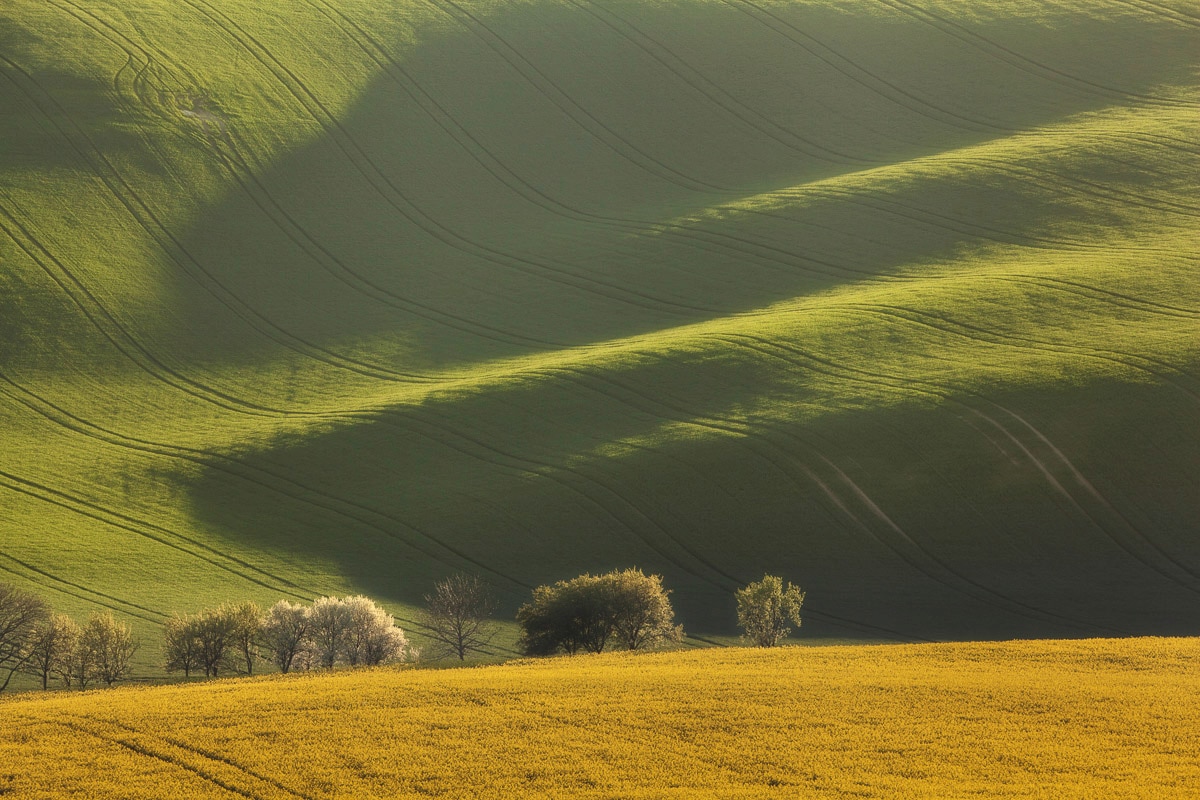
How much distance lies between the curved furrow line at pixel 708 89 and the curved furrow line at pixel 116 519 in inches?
2127

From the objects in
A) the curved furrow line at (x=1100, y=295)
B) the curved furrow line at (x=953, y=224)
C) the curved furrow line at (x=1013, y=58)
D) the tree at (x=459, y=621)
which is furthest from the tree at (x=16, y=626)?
the curved furrow line at (x=1013, y=58)

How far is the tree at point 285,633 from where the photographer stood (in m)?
38.2

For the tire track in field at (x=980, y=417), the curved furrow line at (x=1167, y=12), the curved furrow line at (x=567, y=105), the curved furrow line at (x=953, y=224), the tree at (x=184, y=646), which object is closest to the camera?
the tree at (x=184, y=646)

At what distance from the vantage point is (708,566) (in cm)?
4559

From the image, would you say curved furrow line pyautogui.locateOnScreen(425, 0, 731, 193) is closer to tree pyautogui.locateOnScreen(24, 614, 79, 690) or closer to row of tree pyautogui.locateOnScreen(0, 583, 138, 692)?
row of tree pyautogui.locateOnScreen(0, 583, 138, 692)

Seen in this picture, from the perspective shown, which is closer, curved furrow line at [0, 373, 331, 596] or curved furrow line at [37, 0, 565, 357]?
curved furrow line at [0, 373, 331, 596]

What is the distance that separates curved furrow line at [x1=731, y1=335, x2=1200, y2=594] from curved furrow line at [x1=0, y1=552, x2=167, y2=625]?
Result: 3120cm

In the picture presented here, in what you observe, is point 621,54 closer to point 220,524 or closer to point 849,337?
point 849,337

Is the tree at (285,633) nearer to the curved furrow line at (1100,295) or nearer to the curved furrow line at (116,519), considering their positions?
the curved furrow line at (116,519)

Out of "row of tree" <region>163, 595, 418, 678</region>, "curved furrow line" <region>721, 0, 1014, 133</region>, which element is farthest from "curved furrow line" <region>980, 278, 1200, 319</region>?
"row of tree" <region>163, 595, 418, 678</region>

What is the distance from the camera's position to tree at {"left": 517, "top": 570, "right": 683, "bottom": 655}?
3647 cm

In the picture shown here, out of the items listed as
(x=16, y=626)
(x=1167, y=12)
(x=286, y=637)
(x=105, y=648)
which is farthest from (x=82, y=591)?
(x=1167, y=12)

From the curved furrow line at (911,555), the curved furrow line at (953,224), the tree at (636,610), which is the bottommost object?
the tree at (636,610)

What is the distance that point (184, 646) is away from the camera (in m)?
36.9
